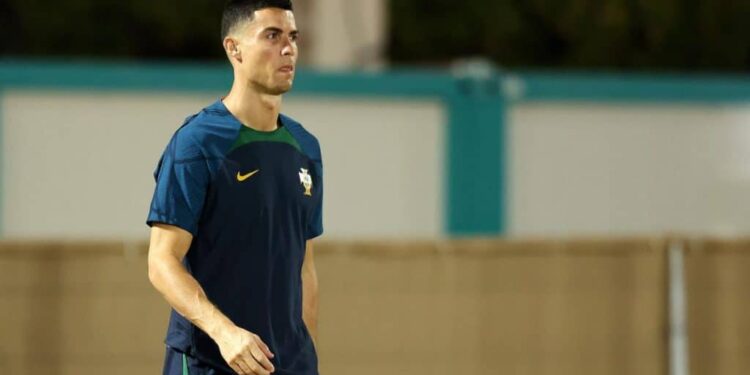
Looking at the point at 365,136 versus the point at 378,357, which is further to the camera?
the point at 365,136

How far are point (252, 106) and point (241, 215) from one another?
0.93 ft

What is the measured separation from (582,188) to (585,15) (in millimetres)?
16395

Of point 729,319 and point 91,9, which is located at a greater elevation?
point 91,9

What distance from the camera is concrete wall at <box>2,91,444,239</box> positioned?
11500 millimetres

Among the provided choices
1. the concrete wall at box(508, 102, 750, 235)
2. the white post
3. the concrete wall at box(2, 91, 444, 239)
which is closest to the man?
the white post

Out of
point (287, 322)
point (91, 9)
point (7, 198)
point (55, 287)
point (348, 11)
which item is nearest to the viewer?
point (287, 322)

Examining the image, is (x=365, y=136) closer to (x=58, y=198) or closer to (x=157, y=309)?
(x=58, y=198)

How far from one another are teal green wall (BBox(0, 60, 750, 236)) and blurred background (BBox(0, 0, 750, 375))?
1 cm

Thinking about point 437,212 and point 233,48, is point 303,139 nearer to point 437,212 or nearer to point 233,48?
point 233,48

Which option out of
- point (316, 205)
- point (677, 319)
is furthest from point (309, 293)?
point (677, 319)

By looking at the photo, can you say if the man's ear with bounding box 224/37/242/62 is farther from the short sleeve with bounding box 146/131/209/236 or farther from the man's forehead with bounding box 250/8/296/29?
the short sleeve with bounding box 146/131/209/236

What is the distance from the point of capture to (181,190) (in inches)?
162

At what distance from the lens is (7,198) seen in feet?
37.9

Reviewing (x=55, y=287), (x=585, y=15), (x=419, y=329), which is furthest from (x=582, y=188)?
(x=585, y=15)
